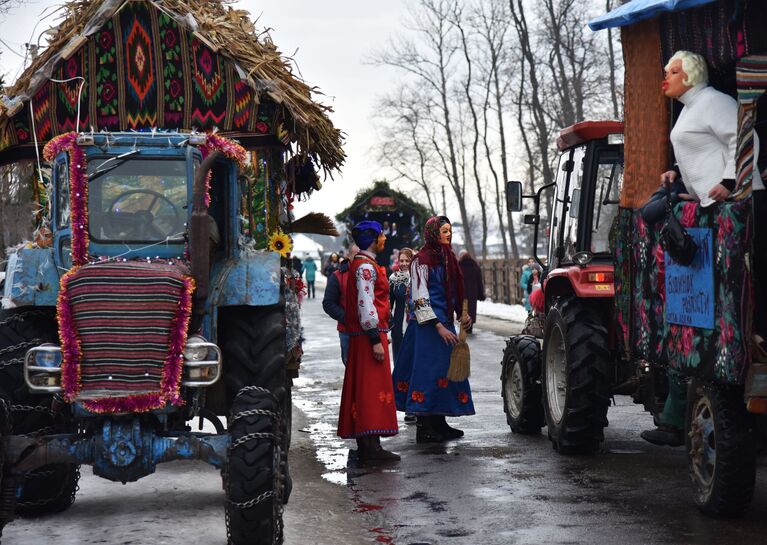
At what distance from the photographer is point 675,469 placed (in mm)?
9727

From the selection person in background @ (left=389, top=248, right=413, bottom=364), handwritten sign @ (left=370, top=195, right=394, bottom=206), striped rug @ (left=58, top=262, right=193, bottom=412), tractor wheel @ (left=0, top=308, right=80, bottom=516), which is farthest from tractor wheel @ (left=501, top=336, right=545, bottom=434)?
handwritten sign @ (left=370, top=195, right=394, bottom=206)

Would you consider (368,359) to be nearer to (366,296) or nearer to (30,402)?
(366,296)

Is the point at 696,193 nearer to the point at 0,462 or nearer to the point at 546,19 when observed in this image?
the point at 0,462

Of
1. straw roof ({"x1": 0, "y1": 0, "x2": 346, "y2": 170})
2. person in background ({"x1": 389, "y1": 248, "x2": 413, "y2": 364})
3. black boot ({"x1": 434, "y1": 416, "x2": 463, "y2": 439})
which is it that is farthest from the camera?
person in background ({"x1": 389, "y1": 248, "x2": 413, "y2": 364})

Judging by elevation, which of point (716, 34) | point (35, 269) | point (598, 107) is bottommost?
point (35, 269)

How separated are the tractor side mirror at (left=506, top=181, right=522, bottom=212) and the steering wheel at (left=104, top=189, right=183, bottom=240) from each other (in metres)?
4.40

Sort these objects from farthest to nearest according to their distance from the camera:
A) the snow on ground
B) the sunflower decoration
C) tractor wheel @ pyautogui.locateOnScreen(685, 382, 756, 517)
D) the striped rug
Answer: the snow on ground, the sunflower decoration, tractor wheel @ pyautogui.locateOnScreen(685, 382, 756, 517), the striped rug

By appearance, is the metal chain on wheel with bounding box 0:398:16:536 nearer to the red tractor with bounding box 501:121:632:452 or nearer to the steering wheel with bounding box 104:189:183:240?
the steering wheel with bounding box 104:189:183:240

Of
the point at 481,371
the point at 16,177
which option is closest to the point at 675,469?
the point at 16,177

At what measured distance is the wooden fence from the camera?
41375 mm

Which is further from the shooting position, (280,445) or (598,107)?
(598,107)

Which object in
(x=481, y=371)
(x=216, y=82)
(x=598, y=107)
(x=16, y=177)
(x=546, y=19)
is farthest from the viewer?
(x=598, y=107)

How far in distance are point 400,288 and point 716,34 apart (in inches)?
259

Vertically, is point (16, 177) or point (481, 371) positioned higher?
point (16, 177)
